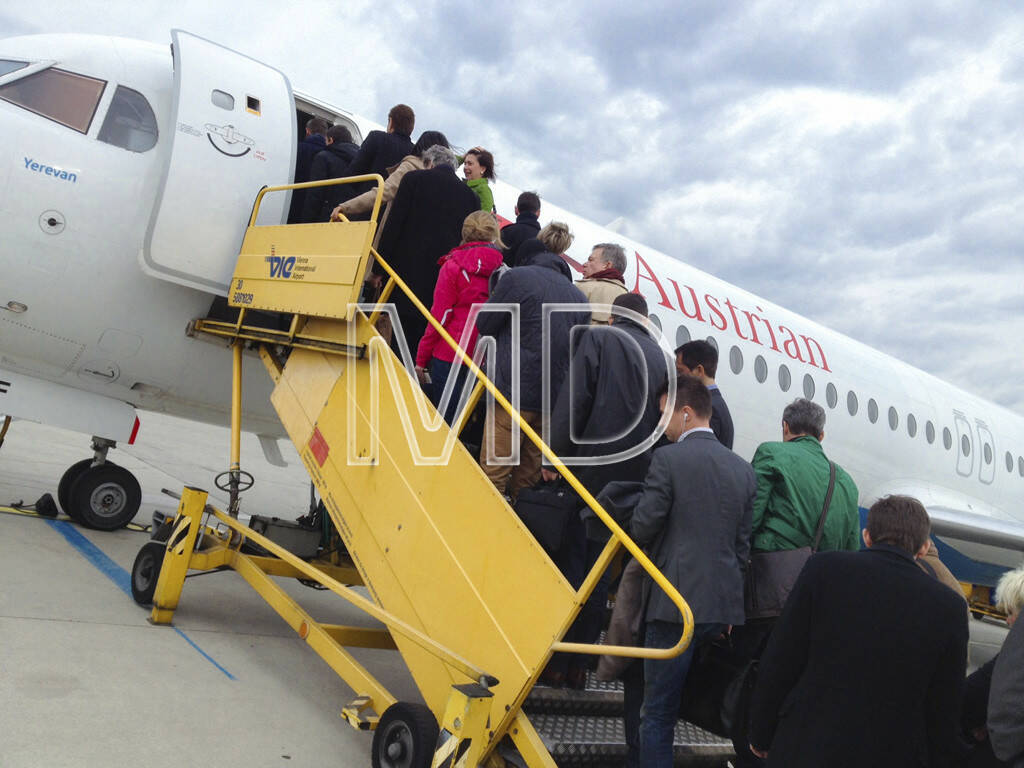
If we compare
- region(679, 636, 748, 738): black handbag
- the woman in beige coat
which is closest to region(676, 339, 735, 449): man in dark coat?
region(679, 636, 748, 738): black handbag

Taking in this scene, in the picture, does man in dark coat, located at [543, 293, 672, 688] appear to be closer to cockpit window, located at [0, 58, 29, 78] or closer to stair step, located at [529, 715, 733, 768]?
stair step, located at [529, 715, 733, 768]

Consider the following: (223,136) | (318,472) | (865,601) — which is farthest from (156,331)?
(865,601)

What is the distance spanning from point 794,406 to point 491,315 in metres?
1.60

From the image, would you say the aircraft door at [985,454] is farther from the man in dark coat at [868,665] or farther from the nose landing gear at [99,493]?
the nose landing gear at [99,493]

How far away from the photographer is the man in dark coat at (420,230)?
516 centimetres

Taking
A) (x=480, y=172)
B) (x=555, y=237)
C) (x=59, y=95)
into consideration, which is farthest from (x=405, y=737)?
(x=59, y=95)

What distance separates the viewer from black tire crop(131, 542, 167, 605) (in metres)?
5.20

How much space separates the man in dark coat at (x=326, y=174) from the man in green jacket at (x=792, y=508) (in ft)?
12.8

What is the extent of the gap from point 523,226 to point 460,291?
1220 mm

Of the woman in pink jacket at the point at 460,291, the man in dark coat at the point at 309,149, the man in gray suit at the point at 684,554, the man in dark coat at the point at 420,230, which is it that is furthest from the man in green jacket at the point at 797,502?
the man in dark coat at the point at 309,149

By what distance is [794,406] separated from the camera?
13.5ft

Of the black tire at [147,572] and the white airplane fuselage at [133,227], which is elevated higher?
the white airplane fuselage at [133,227]

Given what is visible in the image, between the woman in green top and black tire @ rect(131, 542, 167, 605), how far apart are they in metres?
3.10

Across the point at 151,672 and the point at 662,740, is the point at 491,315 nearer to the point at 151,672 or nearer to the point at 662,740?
the point at 662,740
